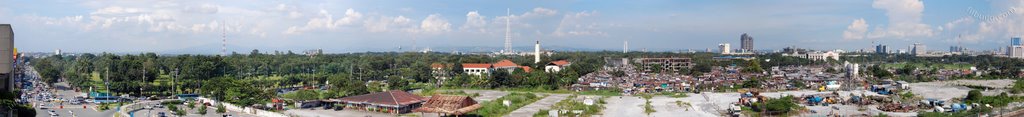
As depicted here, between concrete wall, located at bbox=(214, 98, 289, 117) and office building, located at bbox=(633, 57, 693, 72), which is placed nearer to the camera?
concrete wall, located at bbox=(214, 98, 289, 117)

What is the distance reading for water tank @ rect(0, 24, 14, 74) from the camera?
9617 millimetres

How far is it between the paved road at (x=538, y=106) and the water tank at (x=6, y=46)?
12.3 meters

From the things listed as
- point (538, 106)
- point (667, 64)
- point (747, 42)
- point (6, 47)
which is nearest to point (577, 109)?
point (538, 106)

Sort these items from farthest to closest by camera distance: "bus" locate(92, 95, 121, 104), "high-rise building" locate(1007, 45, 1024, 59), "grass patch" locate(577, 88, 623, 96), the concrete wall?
1. "high-rise building" locate(1007, 45, 1024, 59)
2. "grass patch" locate(577, 88, 623, 96)
3. "bus" locate(92, 95, 121, 104)
4. the concrete wall

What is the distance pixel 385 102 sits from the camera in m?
20.7

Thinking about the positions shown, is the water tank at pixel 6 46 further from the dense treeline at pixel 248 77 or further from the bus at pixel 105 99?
the bus at pixel 105 99

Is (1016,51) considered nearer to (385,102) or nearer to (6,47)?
(385,102)

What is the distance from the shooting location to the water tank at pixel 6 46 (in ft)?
31.6

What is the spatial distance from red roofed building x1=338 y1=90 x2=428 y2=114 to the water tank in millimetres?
10937

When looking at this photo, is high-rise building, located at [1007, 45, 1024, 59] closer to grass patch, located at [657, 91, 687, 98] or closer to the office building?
the office building

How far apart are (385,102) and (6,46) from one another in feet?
37.5

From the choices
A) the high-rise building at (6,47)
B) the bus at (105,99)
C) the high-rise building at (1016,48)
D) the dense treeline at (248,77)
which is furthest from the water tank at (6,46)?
the high-rise building at (1016,48)

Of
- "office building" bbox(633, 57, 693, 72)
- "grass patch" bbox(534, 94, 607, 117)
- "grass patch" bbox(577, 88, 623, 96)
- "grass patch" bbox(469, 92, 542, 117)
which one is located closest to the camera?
"grass patch" bbox(534, 94, 607, 117)

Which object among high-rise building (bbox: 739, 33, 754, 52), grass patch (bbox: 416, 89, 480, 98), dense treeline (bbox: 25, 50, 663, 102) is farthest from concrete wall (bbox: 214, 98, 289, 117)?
high-rise building (bbox: 739, 33, 754, 52)
